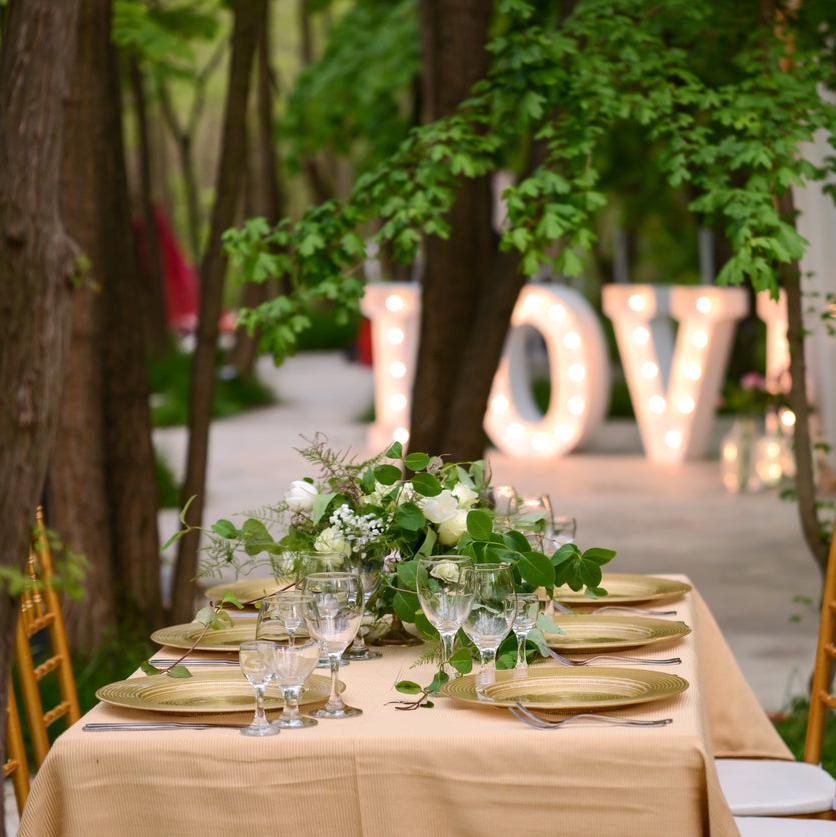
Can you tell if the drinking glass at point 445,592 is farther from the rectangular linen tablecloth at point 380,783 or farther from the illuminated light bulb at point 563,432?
the illuminated light bulb at point 563,432

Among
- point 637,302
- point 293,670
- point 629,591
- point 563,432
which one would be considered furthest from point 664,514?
point 293,670

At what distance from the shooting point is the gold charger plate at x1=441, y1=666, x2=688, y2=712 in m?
2.46

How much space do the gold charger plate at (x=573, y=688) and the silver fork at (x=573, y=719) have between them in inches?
0.7

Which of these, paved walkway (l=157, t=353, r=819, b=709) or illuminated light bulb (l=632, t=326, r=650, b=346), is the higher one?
illuminated light bulb (l=632, t=326, r=650, b=346)

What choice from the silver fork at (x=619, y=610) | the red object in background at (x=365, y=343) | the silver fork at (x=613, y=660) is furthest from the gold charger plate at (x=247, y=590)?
the red object in background at (x=365, y=343)

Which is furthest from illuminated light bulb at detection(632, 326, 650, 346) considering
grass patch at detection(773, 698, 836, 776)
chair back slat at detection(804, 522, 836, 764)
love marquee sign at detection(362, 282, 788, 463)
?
chair back slat at detection(804, 522, 836, 764)

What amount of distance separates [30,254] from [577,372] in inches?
442

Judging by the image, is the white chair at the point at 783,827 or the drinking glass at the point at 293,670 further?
the white chair at the point at 783,827

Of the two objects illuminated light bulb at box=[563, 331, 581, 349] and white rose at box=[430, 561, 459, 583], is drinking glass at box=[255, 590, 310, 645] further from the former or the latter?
illuminated light bulb at box=[563, 331, 581, 349]

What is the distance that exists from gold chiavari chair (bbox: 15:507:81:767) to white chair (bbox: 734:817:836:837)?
151 cm

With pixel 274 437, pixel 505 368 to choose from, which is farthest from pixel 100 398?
pixel 274 437

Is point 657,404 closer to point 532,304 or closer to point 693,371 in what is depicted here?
point 693,371

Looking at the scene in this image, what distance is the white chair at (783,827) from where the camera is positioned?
2.90 metres

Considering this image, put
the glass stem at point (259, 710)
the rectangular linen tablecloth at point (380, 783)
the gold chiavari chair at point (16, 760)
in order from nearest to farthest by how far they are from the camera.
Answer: the rectangular linen tablecloth at point (380, 783)
the glass stem at point (259, 710)
the gold chiavari chair at point (16, 760)
